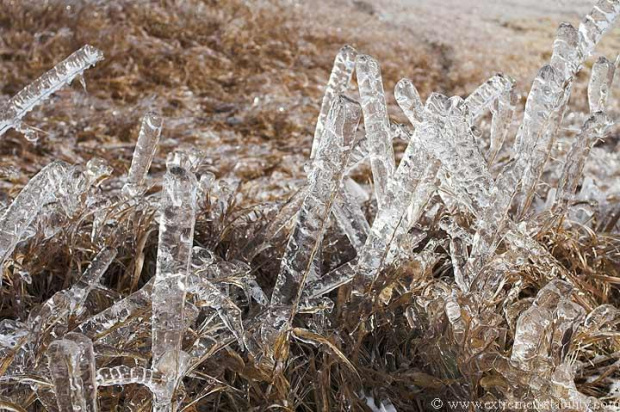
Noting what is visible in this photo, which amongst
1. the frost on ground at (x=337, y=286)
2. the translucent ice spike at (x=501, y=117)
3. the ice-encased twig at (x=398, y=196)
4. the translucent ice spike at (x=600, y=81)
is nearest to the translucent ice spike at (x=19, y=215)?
the frost on ground at (x=337, y=286)

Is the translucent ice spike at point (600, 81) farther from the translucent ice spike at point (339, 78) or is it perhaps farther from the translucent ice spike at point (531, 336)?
the translucent ice spike at point (531, 336)

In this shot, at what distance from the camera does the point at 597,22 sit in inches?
45.7

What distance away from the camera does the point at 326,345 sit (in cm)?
104

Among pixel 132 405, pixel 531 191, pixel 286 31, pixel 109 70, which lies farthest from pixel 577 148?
pixel 286 31

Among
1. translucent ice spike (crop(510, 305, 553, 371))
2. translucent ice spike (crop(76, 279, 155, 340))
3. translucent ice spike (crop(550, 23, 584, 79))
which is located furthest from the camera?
translucent ice spike (crop(550, 23, 584, 79))

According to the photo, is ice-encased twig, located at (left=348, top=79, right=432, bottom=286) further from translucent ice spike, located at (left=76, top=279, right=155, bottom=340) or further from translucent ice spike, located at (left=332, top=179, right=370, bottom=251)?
translucent ice spike, located at (left=76, top=279, right=155, bottom=340)

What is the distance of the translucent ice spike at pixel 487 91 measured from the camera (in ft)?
3.94

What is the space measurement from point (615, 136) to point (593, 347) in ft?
7.01

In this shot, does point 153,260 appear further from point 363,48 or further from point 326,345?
point 363,48

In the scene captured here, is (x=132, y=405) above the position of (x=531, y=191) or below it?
below

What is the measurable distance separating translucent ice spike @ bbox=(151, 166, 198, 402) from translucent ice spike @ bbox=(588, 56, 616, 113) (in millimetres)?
782

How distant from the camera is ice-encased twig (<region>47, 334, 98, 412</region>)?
75 centimetres

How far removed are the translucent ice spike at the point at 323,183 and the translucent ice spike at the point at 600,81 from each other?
55cm

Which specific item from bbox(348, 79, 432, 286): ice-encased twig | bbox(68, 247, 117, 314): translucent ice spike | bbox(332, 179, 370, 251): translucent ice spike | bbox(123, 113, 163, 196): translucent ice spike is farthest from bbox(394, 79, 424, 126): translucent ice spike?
bbox(68, 247, 117, 314): translucent ice spike
